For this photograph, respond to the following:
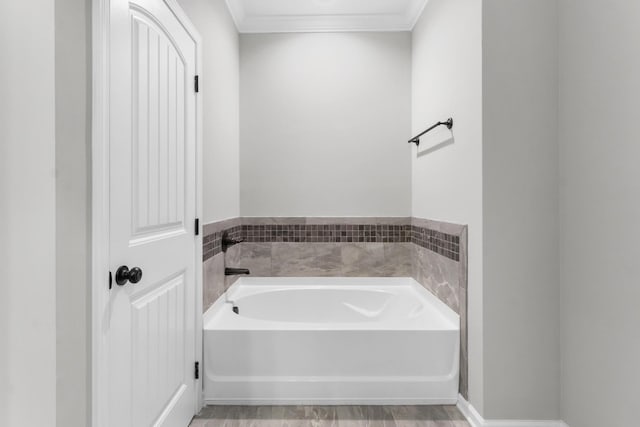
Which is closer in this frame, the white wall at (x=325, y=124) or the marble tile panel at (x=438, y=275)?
the marble tile panel at (x=438, y=275)

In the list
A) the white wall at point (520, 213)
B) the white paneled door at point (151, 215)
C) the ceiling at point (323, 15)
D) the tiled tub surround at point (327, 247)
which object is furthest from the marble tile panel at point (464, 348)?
the ceiling at point (323, 15)

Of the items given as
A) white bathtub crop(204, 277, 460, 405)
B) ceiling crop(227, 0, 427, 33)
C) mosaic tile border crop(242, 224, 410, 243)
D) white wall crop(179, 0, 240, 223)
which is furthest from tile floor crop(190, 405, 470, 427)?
ceiling crop(227, 0, 427, 33)

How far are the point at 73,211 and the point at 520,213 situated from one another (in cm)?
176

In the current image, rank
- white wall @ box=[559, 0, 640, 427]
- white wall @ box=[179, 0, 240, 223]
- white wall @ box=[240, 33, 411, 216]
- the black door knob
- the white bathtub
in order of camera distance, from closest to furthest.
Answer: the black door knob, white wall @ box=[559, 0, 640, 427], the white bathtub, white wall @ box=[179, 0, 240, 223], white wall @ box=[240, 33, 411, 216]

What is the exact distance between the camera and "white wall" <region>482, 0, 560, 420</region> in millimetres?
1799

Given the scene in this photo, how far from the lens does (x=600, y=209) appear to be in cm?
155

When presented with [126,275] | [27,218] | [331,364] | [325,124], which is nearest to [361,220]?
[325,124]

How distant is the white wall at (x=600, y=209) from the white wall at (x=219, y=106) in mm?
1789

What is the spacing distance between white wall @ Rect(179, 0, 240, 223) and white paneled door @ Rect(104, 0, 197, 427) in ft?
0.81

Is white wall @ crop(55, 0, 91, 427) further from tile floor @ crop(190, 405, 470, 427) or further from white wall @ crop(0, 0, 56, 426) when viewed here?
tile floor @ crop(190, 405, 470, 427)

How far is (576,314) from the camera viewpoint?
170 cm

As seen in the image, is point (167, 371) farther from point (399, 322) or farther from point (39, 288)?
point (399, 322)

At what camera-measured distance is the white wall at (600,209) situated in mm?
1407

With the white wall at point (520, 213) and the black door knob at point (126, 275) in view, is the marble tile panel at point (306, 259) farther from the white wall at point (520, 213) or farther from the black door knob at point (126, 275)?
the black door knob at point (126, 275)
